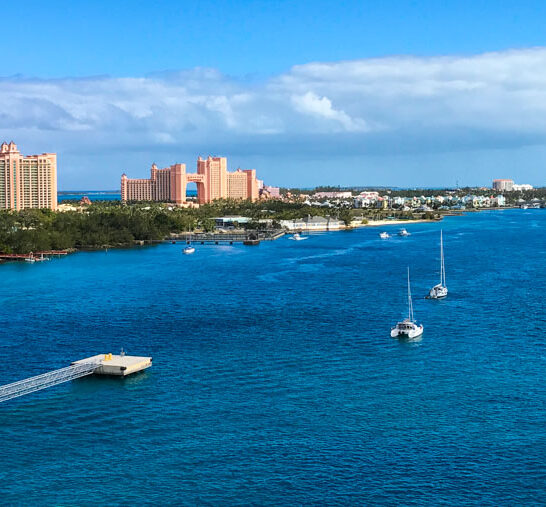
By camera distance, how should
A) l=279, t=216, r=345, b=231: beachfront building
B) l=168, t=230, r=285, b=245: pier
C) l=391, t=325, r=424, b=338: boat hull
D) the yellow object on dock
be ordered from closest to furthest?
the yellow object on dock, l=391, t=325, r=424, b=338: boat hull, l=168, t=230, r=285, b=245: pier, l=279, t=216, r=345, b=231: beachfront building

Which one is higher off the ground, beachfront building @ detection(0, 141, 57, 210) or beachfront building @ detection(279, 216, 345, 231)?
beachfront building @ detection(0, 141, 57, 210)

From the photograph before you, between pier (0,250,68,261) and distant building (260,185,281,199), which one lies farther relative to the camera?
distant building (260,185,281,199)

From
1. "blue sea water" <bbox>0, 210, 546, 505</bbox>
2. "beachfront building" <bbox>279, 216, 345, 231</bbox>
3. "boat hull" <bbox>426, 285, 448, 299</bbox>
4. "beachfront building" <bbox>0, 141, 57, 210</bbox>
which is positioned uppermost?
"beachfront building" <bbox>0, 141, 57, 210</bbox>

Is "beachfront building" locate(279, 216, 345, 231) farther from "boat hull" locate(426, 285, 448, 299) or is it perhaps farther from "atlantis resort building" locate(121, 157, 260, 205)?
"boat hull" locate(426, 285, 448, 299)

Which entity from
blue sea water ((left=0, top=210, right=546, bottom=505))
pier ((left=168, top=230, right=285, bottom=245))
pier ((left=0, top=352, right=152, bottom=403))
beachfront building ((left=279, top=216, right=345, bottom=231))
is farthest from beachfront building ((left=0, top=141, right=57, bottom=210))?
pier ((left=0, top=352, right=152, bottom=403))

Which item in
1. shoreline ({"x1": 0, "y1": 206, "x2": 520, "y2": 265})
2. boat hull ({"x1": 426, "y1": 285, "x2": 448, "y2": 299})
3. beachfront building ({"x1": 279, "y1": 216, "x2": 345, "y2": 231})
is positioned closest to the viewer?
boat hull ({"x1": 426, "y1": 285, "x2": 448, "y2": 299})

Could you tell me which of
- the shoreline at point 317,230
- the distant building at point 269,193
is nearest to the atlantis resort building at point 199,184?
the distant building at point 269,193

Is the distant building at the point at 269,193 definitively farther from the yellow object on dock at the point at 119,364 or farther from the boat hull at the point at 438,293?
the yellow object on dock at the point at 119,364
